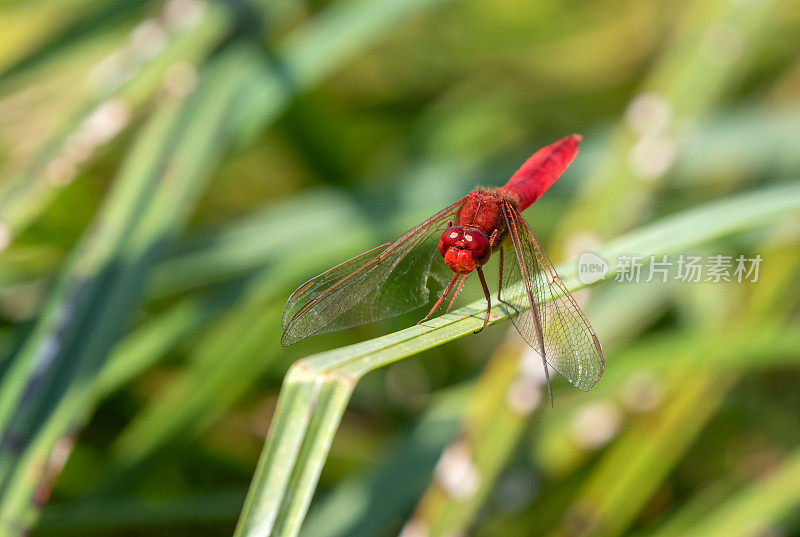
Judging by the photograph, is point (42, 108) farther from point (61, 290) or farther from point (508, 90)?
point (508, 90)

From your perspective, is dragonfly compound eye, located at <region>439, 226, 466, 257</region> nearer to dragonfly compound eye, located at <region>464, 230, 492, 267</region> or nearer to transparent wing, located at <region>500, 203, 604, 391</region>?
dragonfly compound eye, located at <region>464, 230, 492, 267</region>

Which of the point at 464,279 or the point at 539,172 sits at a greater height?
the point at 539,172

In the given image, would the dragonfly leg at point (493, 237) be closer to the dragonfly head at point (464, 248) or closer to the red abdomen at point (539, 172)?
the dragonfly head at point (464, 248)

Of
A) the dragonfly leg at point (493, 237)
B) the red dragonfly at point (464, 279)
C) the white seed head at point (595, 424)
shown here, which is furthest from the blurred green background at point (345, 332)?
the dragonfly leg at point (493, 237)

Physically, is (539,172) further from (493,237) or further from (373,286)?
(373,286)

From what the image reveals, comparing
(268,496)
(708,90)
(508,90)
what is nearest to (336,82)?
(508,90)

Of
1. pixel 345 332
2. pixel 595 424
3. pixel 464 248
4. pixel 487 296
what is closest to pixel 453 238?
pixel 464 248
